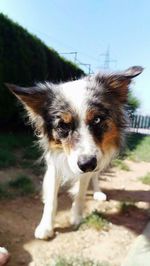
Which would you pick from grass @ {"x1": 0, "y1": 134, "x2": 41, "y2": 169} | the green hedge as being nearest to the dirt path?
grass @ {"x1": 0, "y1": 134, "x2": 41, "y2": 169}

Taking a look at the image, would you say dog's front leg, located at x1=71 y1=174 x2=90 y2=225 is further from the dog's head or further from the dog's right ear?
the dog's right ear

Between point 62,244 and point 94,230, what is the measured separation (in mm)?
464

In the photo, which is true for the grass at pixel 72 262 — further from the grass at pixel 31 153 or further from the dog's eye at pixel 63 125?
the grass at pixel 31 153

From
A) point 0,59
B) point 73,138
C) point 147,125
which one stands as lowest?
Result: point 147,125

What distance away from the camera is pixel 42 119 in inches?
148

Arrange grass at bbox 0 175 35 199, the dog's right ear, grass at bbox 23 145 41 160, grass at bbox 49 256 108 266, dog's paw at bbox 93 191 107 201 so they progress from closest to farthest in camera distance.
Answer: grass at bbox 49 256 108 266 → the dog's right ear → grass at bbox 0 175 35 199 → dog's paw at bbox 93 191 107 201 → grass at bbox 23 145 41 160

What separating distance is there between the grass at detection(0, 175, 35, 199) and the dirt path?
5.2 inches

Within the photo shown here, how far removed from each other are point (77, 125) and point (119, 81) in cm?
87

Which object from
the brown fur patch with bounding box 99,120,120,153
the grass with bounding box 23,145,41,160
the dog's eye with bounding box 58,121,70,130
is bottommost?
the grass with bounding box 23,145,41,160

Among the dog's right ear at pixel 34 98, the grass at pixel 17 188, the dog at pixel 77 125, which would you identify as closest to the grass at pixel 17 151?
the grass at pixel 17 188

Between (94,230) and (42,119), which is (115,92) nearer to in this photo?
(42,119)

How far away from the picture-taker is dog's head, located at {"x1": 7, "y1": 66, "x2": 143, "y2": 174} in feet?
10.4

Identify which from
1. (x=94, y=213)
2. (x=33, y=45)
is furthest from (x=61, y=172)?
(x=33, y=45)

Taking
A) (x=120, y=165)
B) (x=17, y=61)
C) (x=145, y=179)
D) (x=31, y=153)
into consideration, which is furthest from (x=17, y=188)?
(x=17, y=61)
